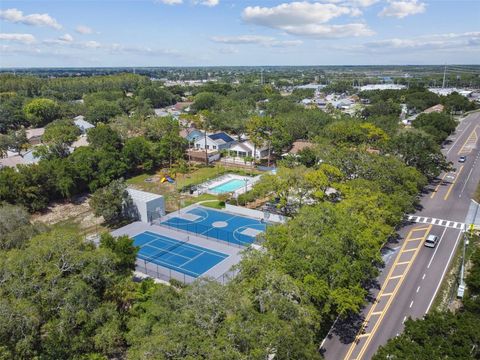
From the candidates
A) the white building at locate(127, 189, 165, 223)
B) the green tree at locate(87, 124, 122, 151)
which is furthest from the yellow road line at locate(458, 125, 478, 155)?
the green tree at locate(87, 124, 122, 151)

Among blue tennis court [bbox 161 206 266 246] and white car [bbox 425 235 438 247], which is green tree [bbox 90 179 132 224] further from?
white car [bbox 425 235 438 247]

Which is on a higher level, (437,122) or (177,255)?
(437,122)

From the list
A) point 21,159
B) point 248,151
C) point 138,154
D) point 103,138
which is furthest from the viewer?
point 248,151

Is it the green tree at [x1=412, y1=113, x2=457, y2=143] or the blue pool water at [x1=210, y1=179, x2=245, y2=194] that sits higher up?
the green tree at [x1=412, y1=113, x2=457, y2=143]

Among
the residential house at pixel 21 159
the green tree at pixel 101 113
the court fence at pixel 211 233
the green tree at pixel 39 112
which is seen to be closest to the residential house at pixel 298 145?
the court fence at pixel 211 233

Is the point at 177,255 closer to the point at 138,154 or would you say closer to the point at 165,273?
the point at 165,273

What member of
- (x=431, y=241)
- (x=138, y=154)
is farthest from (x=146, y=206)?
(x=431, y=241)

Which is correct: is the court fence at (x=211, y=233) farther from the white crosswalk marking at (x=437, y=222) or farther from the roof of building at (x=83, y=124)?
the roof of building at (x=83, y=124)
